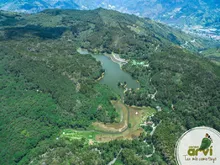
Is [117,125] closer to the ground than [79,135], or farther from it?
farther from it

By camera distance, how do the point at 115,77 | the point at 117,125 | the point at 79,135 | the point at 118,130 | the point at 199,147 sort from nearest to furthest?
the point at 199,147, the point at 79,135, the point at 118,130, the point at 117,125, the point at 115,77

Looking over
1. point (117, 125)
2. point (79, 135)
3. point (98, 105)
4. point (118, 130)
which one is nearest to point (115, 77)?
point (98, 105)

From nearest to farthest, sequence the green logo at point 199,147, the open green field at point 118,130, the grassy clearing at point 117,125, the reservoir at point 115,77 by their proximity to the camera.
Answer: the green logo at point 199,147, the open green field at point 118,130, the grassy clearing at point 117,125, the reservoir at point 115,77

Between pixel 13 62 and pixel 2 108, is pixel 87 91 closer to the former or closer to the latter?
pixel 2 108

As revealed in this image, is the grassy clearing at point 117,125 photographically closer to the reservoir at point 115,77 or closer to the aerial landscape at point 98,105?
the aerial landscape at point 98,105

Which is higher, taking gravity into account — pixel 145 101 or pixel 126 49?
pixel 126 49

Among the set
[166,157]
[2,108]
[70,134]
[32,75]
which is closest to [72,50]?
[32,75]

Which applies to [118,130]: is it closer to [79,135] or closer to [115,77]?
[79,135]

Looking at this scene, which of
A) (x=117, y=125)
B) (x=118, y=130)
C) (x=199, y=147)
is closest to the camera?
(x=199, y=147)

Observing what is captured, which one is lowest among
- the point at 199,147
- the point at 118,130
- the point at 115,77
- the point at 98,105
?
the point at 118,130

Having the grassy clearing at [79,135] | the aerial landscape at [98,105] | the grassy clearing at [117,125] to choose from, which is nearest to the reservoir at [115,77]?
the aerial landscape at [98,105]

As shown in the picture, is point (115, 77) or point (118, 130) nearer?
point (118, 130)
